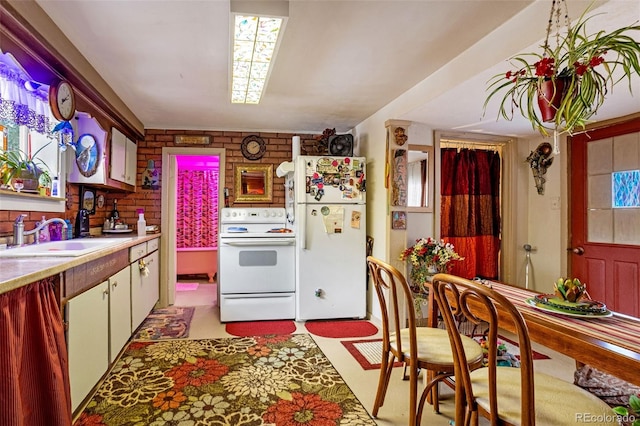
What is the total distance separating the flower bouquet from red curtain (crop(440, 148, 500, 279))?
61 cm

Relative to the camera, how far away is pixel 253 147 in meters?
4.68

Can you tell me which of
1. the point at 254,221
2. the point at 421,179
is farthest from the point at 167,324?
the point at 421,179

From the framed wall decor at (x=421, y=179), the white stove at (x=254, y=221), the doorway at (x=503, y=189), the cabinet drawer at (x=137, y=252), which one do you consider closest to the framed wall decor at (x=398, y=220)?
the framed wall decor at (x=421, y=179)

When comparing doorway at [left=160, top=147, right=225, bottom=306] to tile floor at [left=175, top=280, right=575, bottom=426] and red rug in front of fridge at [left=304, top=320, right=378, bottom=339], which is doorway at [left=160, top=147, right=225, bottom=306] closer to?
tile floor at [left=175, top=280, right=575, bottom=426]

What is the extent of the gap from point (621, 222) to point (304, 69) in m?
2.77

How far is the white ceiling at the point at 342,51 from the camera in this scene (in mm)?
1892

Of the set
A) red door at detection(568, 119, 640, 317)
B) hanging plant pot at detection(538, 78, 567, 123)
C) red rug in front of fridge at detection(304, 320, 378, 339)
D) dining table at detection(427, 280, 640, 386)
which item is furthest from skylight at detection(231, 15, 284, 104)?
red door at detection(568, 119, 640, 317)

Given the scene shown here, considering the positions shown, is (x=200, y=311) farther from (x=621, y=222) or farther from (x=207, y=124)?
(x=621, y=222)

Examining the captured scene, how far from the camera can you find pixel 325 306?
3.92 metres

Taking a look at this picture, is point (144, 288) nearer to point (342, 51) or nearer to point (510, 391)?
point (342, 51)

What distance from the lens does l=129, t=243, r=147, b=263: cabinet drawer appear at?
3062 mm

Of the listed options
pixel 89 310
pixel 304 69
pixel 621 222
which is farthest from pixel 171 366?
pixel 621 222

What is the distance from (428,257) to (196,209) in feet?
15.8

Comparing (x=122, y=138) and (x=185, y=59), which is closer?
(x=185, y=59)
